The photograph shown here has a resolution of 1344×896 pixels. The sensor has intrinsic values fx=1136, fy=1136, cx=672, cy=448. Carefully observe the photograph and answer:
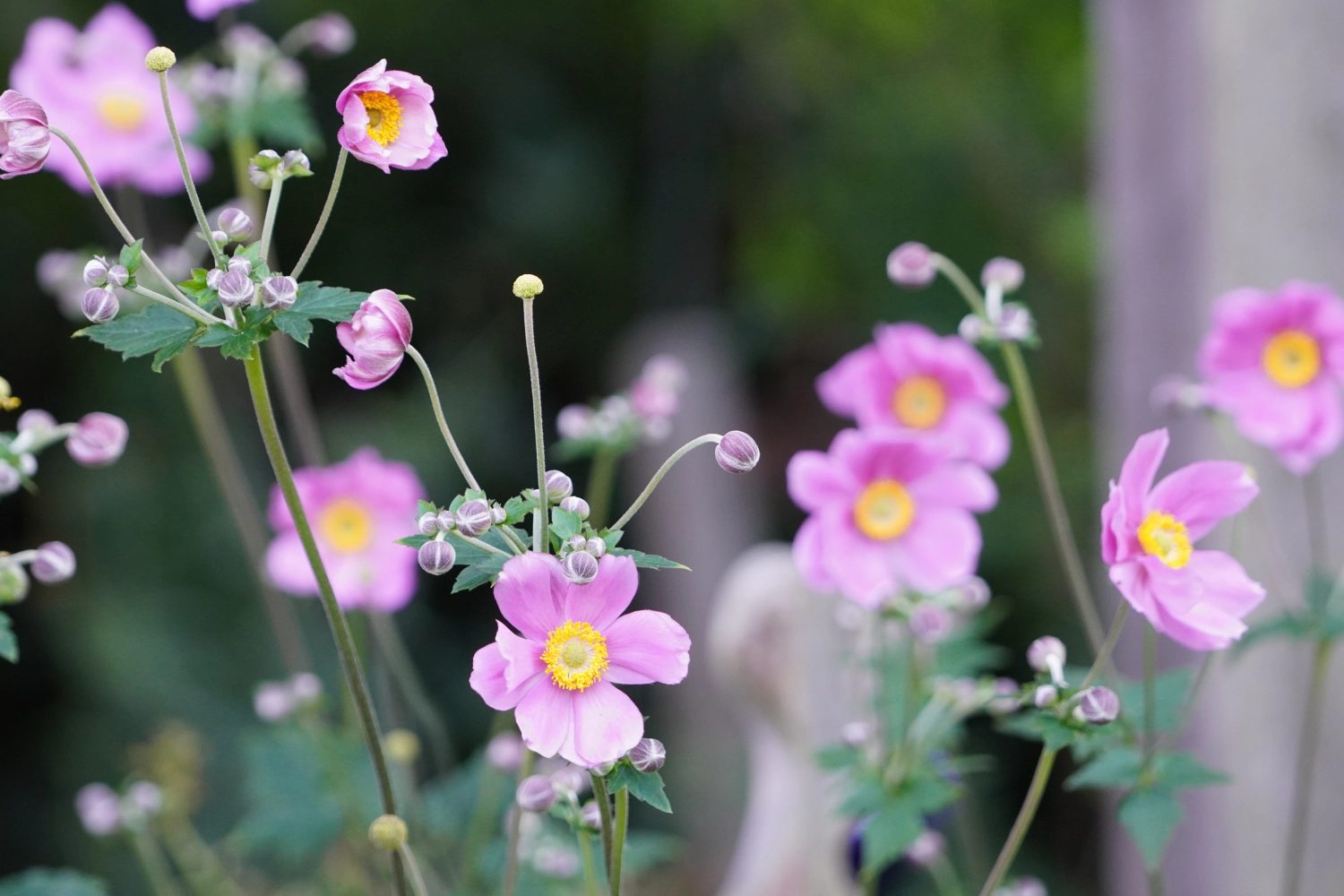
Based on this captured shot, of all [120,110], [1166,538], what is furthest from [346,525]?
[1166,538]

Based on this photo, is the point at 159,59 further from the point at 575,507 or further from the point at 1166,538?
the point at 1166,538

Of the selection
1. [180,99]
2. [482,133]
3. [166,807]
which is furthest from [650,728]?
[180,99]

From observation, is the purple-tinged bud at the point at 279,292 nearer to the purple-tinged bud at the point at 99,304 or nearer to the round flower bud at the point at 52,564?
the purple-tinged bud at the point at 99,304

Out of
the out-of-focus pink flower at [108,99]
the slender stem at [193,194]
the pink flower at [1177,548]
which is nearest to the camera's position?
the slender stem at [193,194]

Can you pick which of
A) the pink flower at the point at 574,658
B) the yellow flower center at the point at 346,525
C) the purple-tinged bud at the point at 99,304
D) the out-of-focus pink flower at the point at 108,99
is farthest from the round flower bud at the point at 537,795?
the out-of-focus pink flower at the point at 108,99

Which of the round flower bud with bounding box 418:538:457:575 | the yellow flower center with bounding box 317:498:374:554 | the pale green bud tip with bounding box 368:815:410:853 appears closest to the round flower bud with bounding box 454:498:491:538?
the round flower bud with bounding box 418:538:457:575

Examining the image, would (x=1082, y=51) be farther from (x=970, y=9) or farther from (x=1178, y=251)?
(x=1178, y=251)

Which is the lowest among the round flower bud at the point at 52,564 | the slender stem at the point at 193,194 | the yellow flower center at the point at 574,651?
the yellow flower center at the point at 574,651
